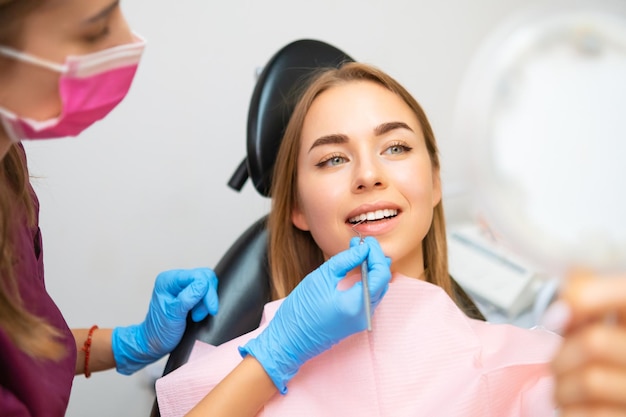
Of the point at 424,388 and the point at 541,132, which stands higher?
the point at 541,132

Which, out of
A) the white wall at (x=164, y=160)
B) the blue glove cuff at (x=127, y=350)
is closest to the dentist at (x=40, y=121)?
the blue glove cuff at (x=127, y=350)

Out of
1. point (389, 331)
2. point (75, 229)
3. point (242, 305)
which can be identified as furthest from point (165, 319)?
point (75, 229)

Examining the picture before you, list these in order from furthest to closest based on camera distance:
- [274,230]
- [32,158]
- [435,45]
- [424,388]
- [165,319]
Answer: [435,45] < [32,158] < [274,230] < [165,319] < [424,388]

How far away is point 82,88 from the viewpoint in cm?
81

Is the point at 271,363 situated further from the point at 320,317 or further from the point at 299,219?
the point at 299,219

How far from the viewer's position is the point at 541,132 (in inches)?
22.6

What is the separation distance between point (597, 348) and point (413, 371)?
59 centimetres

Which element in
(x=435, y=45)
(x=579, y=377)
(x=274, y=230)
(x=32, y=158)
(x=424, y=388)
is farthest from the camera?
(x=435, y=45)

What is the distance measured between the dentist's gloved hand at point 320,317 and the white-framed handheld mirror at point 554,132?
0.42 m

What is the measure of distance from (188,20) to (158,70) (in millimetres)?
187

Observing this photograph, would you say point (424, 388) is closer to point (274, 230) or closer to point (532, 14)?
point (274, 230)

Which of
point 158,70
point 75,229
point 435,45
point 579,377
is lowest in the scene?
point 75,229

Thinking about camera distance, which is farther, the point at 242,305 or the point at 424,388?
the point at 242,305

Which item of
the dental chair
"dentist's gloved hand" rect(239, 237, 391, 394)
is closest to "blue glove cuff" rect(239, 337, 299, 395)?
"dentist's gloved hand" rect(239, 237, 391, 394)
